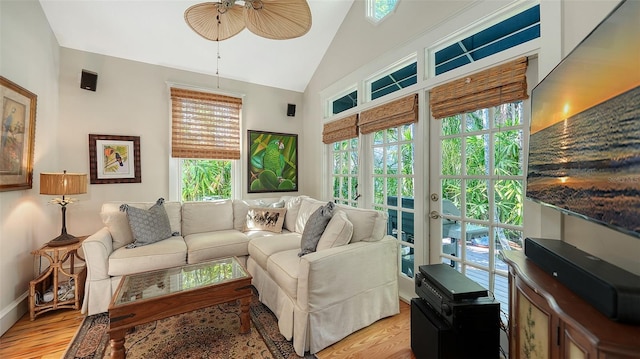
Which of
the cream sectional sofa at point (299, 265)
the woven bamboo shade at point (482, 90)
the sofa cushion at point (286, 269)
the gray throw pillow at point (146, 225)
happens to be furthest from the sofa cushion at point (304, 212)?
the woven bamboo shade at point (482, 90)

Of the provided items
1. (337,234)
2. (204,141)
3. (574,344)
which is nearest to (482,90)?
(337,234)

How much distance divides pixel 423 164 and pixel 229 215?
248 centimetres

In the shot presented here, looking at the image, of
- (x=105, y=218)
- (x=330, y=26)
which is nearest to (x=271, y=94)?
(x=330, y=26)

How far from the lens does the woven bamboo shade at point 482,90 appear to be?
174 cm

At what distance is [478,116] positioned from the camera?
6.70 feet

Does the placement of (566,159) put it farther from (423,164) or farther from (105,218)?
(105,218)

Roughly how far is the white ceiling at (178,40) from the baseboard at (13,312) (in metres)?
2.72

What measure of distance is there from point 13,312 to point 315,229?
8.54 feet

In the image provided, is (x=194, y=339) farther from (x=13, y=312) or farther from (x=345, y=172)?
(x=345, y=172)

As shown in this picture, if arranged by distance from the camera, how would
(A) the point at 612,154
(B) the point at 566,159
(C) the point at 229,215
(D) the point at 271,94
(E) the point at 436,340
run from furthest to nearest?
(D) the point at 271,94
(C) the point at 229,215
(E) the point at 436,340
(B) the point at 566,159
(A) the point at 612,154

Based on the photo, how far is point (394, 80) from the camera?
2.86 meters

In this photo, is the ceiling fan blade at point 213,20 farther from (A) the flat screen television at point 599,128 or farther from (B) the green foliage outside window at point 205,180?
(B) the green foliage outside window at point 205,180

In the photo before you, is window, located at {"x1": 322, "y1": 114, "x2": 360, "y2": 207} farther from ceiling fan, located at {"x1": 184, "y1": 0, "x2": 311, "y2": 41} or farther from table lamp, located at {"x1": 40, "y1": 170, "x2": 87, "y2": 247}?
table lamp, located at {"x1": 40, "y1": 170, "x2": 87, "y2": 247}

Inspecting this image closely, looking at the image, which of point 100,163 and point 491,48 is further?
point 100,163
